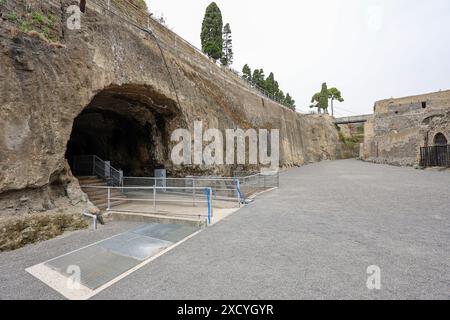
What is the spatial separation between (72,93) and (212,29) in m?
27.4

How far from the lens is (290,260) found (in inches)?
153

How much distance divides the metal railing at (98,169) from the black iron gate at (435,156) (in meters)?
27.0

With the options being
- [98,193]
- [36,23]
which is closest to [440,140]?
[98,193]

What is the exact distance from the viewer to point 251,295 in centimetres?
294

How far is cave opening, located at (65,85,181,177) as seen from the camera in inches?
424

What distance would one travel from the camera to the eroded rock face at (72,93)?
5355mm

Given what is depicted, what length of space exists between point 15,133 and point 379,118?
46.9 m

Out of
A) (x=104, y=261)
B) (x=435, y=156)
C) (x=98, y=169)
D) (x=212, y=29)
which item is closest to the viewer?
(x=104, y=261)

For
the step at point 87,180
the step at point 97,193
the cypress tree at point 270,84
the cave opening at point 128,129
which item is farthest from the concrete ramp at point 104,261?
the cypress tree at point 270,84

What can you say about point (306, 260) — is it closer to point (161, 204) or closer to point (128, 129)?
point (161, 204)

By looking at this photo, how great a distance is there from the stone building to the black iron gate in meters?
0.76

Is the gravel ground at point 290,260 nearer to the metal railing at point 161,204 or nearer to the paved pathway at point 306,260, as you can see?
the paved pathway at point 306,260

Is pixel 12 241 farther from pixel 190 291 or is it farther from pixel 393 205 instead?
pixel 393 205

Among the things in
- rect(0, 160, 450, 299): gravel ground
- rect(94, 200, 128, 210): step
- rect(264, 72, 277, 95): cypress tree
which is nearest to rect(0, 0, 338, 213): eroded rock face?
rect(94, 200, 128, 210): step
